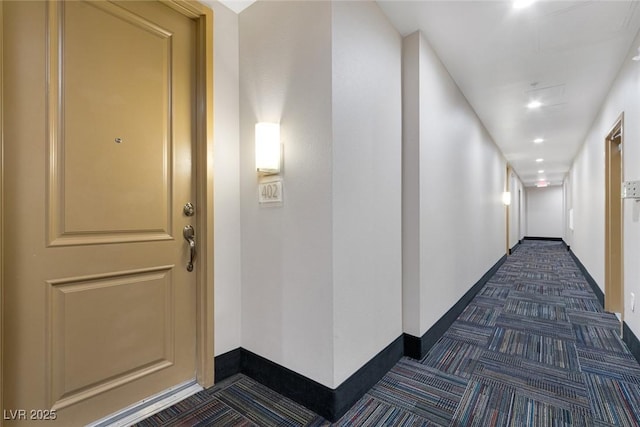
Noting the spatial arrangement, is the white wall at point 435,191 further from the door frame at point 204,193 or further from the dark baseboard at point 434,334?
the door frame at point 204,193

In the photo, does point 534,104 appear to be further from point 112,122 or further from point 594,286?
point 112,122

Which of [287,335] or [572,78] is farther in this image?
[572,78]

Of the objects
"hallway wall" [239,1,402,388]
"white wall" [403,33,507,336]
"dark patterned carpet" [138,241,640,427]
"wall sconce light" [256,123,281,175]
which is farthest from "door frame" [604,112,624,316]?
"wall sconce light" [256,123,281,175]

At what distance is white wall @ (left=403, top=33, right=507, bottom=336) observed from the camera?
7.25ft

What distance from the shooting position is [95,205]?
55.8 inches

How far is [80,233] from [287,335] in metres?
1.16

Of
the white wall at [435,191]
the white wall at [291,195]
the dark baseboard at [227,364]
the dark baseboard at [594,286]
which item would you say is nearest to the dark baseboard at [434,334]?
the white wall at [435,191]

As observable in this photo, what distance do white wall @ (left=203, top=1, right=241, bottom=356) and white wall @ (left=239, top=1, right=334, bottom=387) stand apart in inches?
2.0

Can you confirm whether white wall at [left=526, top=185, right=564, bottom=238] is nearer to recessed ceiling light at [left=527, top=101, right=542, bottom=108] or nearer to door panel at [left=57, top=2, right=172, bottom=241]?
recessed ceiling light at [left=527, top=101, right=542, bottom=108]

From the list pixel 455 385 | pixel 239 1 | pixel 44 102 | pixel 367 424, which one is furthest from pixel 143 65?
pixel 455 385

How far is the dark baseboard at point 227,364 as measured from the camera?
183 centimetres

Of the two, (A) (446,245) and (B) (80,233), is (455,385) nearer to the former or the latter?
(A) (446,245)

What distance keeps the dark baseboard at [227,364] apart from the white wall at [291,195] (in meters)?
0.13

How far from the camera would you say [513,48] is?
2.46 meters
